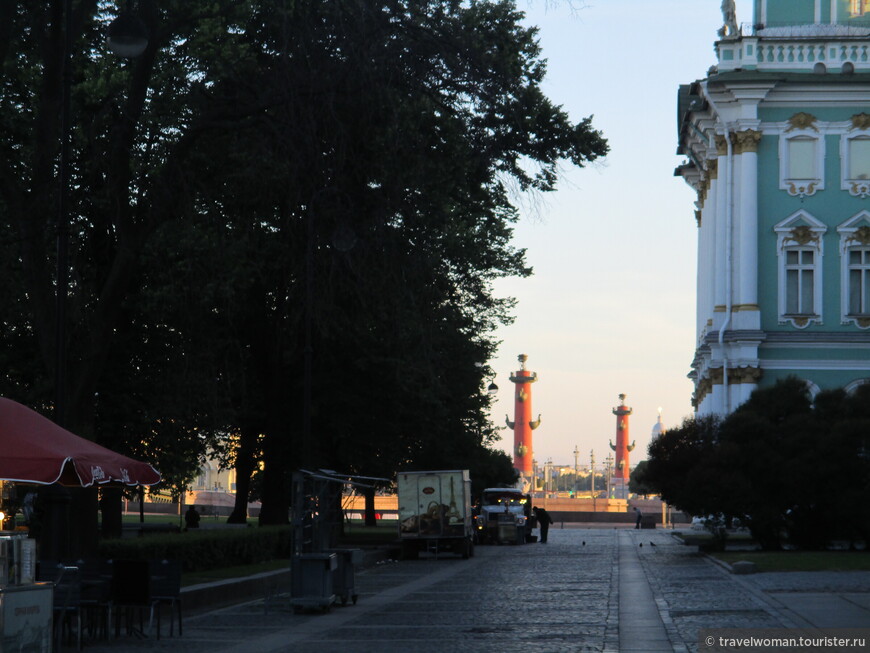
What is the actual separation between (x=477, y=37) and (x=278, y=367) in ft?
73.1

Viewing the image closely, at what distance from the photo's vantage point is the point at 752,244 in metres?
59.7

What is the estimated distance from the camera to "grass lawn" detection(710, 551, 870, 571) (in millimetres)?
32688

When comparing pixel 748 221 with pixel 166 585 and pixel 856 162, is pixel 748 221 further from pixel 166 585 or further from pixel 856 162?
pixel 166 585

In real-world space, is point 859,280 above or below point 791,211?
below

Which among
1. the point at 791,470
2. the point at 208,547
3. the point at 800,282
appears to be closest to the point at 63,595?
the point at 208,547

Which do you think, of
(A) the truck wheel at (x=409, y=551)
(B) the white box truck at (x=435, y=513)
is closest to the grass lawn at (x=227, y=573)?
(A) the truck wheel at (x=409, y=551)

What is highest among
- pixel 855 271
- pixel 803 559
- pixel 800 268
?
pixel 800 268

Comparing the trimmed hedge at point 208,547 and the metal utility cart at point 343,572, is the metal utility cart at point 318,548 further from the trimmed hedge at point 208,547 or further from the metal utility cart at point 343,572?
the trimmed hedge at point 208,547

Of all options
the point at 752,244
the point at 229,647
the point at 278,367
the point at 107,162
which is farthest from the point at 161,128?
the point at 752,244

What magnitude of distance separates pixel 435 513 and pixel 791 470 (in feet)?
40.5

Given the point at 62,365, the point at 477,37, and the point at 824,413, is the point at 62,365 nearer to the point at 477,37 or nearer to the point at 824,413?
the point at 477,37

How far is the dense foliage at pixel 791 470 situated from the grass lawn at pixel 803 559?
1309 mm

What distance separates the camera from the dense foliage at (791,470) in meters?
41.6

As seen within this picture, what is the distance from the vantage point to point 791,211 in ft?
197
